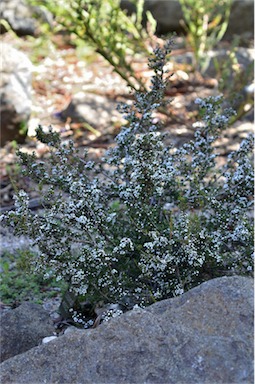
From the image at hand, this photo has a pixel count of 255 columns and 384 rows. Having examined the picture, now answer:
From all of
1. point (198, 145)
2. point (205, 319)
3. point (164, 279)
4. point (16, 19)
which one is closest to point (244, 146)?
point (198, 145)

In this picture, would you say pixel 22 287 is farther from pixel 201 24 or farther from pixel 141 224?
pixel 201 24

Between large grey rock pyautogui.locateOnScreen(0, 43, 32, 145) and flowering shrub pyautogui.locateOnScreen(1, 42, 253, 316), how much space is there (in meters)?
2.55

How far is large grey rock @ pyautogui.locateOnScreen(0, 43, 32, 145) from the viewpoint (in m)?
5.41

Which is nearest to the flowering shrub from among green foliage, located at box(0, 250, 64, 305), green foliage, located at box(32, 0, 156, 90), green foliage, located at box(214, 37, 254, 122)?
green foliage, located at box(0, 250, 64, 305)

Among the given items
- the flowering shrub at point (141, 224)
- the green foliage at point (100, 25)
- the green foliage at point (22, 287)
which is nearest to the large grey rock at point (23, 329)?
the flowering shrub at point (141, 224)

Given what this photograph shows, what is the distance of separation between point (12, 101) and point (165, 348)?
13.3ft

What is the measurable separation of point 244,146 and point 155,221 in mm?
629

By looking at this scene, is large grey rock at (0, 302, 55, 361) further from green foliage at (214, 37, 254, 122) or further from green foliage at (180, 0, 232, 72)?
green foliage at (180, 0, 232, 72)

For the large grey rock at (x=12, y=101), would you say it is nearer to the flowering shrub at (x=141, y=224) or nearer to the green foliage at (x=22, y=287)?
the green foliage at (x=22, y=287)

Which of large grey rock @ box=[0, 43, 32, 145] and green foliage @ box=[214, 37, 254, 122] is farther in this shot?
large grey rock @ box=[0, 43, 32, 145]

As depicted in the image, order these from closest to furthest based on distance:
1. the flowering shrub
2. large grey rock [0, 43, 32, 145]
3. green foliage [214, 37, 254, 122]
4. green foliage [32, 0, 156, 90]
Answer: the flowering shrub
green foliage [32, 0, 156, 90]
green foliage [214, 37, 254, 122]
large grey rock [0, 43, 32, 145]

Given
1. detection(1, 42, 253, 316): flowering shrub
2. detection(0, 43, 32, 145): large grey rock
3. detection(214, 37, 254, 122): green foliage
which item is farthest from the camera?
detection(0, 43, 32, 145): large grey rock

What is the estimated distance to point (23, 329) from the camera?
2619 mm

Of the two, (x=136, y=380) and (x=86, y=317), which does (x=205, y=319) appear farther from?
(x=86, y=317)
